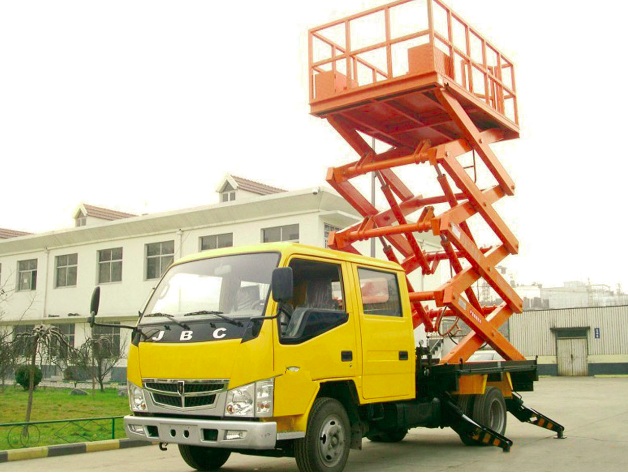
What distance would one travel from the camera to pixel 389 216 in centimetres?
1070

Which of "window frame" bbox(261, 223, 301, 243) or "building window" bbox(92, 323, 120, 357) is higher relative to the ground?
"window frame" bbox(261, 223, 301, 243)

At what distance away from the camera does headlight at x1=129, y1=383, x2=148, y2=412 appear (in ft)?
24.5

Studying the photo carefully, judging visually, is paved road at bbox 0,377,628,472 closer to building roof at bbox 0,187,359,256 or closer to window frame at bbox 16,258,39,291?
building roof at bbox 0,187,359,256

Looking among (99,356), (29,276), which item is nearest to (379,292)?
(99,356)

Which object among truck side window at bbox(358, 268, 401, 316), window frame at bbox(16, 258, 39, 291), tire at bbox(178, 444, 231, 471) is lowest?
tire at bbox(178, 444, 231, 471)

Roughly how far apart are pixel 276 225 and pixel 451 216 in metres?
17.3

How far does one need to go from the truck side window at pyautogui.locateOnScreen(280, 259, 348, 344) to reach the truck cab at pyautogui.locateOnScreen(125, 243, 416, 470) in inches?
0.5

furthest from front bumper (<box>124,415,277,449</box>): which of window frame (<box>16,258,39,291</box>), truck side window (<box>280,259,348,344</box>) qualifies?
window frame (<box>16,258,39,291</box>)

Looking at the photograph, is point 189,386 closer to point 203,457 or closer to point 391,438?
point 203,457

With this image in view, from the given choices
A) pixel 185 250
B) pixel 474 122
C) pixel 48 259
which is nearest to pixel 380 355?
pixel 474 122

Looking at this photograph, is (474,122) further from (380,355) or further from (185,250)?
(185,250)

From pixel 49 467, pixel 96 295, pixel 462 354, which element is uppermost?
pixel 96 295

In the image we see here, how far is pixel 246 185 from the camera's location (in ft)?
97.0

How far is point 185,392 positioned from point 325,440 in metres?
1.48
